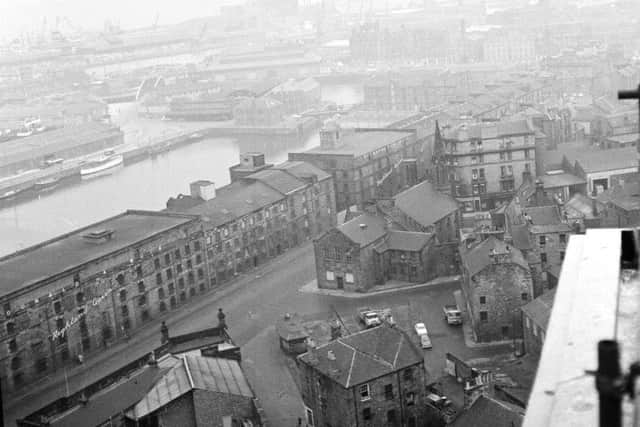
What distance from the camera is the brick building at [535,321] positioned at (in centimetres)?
1183

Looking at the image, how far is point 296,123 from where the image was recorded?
1748 inches

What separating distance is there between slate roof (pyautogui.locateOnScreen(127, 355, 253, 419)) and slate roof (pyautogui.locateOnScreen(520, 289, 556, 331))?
387 centimetres

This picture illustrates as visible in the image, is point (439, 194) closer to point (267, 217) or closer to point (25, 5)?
point (267, 217)

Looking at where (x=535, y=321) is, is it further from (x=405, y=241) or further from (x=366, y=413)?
(x=405, y=241)

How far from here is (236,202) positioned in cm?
1922

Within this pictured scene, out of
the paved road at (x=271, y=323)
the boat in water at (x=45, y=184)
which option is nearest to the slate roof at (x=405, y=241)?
the paved road at (x=271, y=323)

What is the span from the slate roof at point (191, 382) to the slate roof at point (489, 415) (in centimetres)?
253

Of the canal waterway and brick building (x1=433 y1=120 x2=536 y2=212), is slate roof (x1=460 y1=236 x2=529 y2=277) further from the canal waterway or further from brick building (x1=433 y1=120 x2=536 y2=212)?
the canal waterway

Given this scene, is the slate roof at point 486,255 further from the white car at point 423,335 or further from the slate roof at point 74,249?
→ the slate roof at point 74,249

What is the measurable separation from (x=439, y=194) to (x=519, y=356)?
6.74 meters

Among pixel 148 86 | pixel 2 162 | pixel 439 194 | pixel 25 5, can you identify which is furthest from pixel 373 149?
pixel 25 5

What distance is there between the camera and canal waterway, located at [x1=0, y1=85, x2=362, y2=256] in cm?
2808

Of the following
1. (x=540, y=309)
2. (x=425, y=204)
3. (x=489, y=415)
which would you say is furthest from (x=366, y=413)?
(x=425, y=204)

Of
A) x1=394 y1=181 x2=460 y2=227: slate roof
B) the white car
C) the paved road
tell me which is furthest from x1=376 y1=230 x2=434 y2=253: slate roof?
the white car
